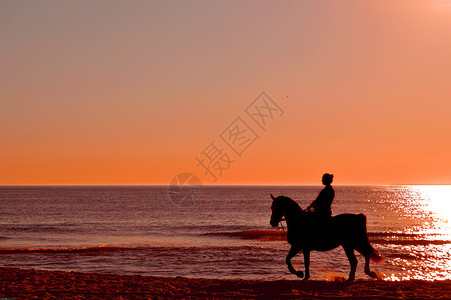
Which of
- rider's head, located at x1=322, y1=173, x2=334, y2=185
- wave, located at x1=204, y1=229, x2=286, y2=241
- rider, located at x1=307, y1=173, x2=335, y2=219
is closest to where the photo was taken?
rider, located at x1=307, y1=173, x2=335, y2=219

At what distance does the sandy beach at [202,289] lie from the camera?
40.3 feet

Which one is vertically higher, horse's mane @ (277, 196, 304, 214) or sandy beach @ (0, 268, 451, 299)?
horse's mane @ (277, 196, 304, 214)

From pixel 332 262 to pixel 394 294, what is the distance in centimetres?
1214

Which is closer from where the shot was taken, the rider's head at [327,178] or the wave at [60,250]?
the rider's head at [327,178]

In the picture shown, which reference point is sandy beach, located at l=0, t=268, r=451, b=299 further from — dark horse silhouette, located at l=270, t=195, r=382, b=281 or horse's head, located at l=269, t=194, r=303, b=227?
horse's head, located at l=269, t=194, r=303, b=227

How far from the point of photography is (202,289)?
13.5 meters

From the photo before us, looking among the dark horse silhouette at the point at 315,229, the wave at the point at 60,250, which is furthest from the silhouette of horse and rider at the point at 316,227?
the wave at the point at 60,250

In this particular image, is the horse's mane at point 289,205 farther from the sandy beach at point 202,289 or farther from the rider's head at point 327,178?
the sandy beach at point 202,289

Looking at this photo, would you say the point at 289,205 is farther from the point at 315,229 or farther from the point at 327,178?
the point at 327,178

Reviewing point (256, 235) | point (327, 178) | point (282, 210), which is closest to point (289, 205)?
point (282, 210)

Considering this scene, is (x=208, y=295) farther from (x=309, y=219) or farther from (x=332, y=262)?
(x=332, y=262)

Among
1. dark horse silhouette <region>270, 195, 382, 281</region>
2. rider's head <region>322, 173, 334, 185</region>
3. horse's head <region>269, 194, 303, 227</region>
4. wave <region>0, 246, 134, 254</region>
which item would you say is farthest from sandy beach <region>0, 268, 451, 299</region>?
wave <region>0, 246, 134, 254</region>

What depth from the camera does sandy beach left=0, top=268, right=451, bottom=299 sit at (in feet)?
40.3

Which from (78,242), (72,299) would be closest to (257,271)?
(72,299)
